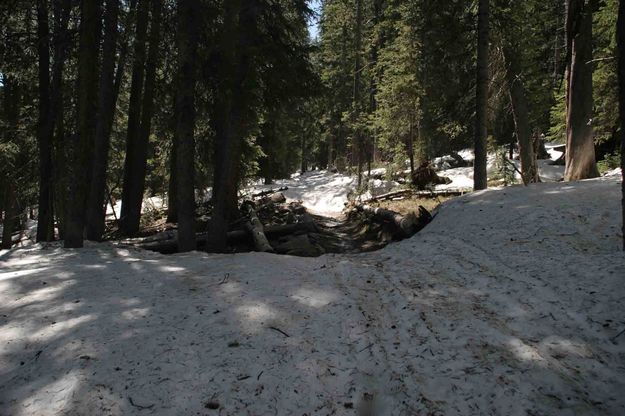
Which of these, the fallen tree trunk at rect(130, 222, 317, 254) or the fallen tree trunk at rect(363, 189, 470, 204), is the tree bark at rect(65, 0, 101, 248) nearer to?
the fallen tree trunk at rect(130, 222, 317, 254)

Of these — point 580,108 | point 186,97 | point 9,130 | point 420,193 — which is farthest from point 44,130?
point 580,108

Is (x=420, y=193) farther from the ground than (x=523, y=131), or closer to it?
closer to it

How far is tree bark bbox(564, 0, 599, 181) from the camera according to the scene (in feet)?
37.0

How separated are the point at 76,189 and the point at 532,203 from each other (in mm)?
10274

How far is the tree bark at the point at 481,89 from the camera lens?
500 inches

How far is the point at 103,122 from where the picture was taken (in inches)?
455

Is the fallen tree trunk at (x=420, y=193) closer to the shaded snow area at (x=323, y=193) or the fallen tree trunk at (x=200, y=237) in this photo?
the shaded snow area at (x=323, y=193)

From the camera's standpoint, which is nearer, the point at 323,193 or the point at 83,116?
the point at 83,116

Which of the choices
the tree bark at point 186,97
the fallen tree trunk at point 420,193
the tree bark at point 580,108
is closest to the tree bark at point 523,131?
the tree bark at point 580,108

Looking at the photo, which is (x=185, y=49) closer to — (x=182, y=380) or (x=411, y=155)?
(x=182, y=380)

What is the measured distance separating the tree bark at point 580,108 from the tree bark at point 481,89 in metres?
2.19

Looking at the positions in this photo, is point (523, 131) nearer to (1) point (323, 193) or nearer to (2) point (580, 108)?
(2) point (580, 108)

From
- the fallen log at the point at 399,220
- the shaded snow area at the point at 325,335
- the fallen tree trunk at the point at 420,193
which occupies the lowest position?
the shaded snow area at the point at 325,335

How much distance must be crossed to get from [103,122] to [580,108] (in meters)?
13.4
